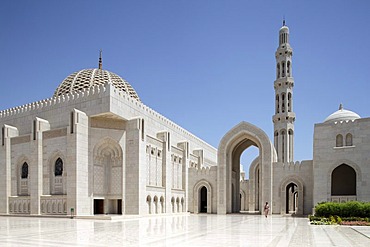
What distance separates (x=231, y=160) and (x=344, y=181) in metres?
8.56

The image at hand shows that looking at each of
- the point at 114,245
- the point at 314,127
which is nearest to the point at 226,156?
the point at 314,127

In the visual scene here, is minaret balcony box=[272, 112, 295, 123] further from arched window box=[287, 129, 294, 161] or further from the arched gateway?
the arched gateway

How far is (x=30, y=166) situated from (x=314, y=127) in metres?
19.1

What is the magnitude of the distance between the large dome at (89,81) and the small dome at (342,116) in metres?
15.2

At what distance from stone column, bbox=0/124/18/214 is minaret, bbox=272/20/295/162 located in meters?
24.0

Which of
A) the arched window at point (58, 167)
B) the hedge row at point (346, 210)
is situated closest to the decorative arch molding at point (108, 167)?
the arched window at point (58, 167)

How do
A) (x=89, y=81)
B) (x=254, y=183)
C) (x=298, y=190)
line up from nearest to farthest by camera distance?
(x=298, y=190) → (x=89, y=81) → (x=254, y=183)

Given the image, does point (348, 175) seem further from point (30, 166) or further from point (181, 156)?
point (30, 166)

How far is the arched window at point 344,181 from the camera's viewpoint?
83.7 ft

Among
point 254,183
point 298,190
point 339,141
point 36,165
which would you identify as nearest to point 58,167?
point 36,165

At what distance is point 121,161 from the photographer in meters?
22.9

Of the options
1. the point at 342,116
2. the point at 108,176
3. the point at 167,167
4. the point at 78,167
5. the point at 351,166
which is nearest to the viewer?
the point at 78,167

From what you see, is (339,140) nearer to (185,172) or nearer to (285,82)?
(185,172)

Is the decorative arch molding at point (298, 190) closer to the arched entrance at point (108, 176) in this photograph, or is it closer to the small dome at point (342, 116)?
the small dome at point (342, 116)
